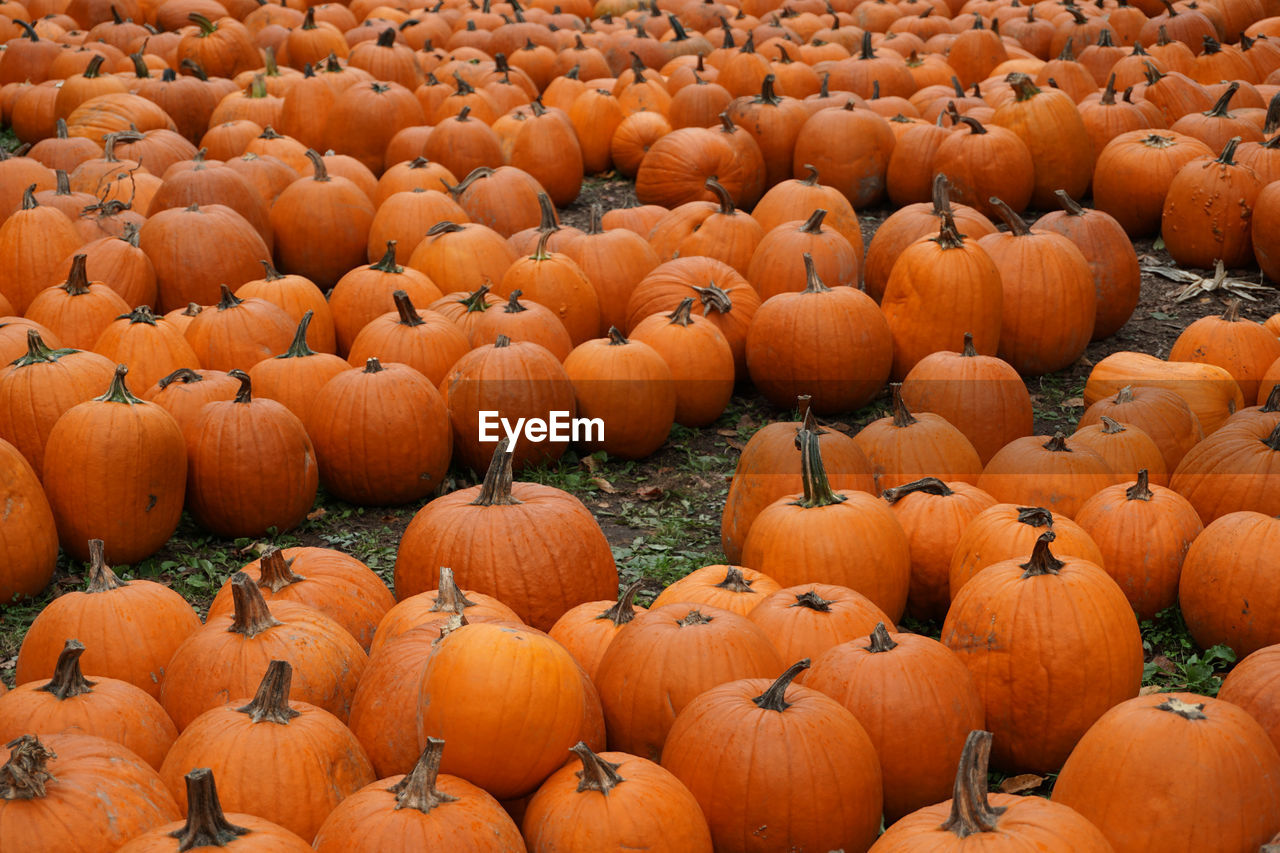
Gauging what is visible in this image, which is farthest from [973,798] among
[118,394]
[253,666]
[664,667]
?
[118,394]

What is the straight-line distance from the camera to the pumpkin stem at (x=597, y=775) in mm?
2736

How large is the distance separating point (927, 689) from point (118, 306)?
4471 millimetres

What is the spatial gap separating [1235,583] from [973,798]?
202 cm

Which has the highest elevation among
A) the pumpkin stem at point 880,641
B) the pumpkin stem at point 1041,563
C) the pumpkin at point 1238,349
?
the pumpkin at point 1238,349

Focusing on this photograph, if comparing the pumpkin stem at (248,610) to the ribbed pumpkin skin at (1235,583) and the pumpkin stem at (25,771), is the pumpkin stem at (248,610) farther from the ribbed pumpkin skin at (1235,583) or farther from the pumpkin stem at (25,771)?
the ribbed pumpkin skin at (1235,583)

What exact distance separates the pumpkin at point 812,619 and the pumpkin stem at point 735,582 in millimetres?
143

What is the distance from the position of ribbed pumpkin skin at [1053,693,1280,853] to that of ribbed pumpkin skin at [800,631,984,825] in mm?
425

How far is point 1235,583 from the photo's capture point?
3980mm

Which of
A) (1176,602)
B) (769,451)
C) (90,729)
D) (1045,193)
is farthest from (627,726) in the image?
(1045,193)

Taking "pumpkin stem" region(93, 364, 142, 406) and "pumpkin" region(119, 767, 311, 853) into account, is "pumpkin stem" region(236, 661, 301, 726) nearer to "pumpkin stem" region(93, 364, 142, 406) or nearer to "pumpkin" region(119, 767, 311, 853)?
"pumpkin" region(119, 767, 311, 853)

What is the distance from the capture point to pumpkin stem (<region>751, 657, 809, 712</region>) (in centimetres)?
297

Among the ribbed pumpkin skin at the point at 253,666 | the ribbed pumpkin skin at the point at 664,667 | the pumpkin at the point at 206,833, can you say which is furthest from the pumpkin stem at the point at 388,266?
the pumpkin at the point at 206,833

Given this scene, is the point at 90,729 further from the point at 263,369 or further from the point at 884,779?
the point at 263,369

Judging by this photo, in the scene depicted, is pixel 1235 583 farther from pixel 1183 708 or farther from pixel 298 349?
pixel 298 349
